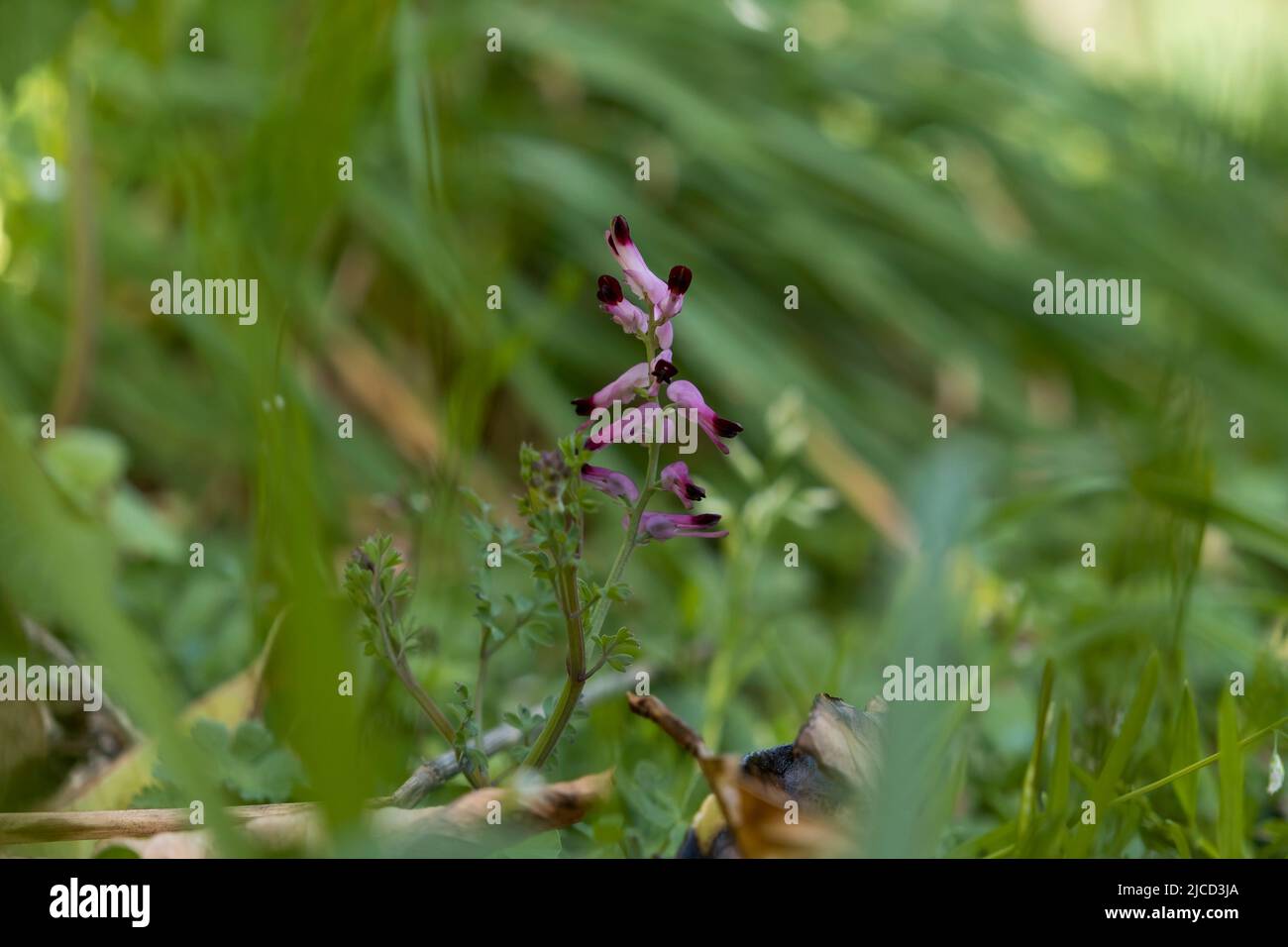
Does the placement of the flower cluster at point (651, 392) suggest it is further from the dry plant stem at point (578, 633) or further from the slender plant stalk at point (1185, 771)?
the slender plant stalk at point (1185, 771)

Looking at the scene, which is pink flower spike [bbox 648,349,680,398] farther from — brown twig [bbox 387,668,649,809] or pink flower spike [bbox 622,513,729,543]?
brown twig [bbox 387,668,649,809]

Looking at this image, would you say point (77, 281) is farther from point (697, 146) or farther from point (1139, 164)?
point (1139, 164)

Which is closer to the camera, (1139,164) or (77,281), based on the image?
(77,281)

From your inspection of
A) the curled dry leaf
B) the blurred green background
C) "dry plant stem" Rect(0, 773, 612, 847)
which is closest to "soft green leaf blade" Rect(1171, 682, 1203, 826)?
the blurred green background

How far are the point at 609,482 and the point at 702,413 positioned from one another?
0.05 metres

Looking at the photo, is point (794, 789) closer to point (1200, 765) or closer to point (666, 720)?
point (666, 720)

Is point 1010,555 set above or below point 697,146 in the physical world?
below

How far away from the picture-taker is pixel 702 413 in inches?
17.3

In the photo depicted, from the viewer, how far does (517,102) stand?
173 cm

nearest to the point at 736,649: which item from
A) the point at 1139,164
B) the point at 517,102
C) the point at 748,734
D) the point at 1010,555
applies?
the point at 748,734

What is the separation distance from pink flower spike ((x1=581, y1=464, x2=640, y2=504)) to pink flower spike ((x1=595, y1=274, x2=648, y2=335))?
6cm
